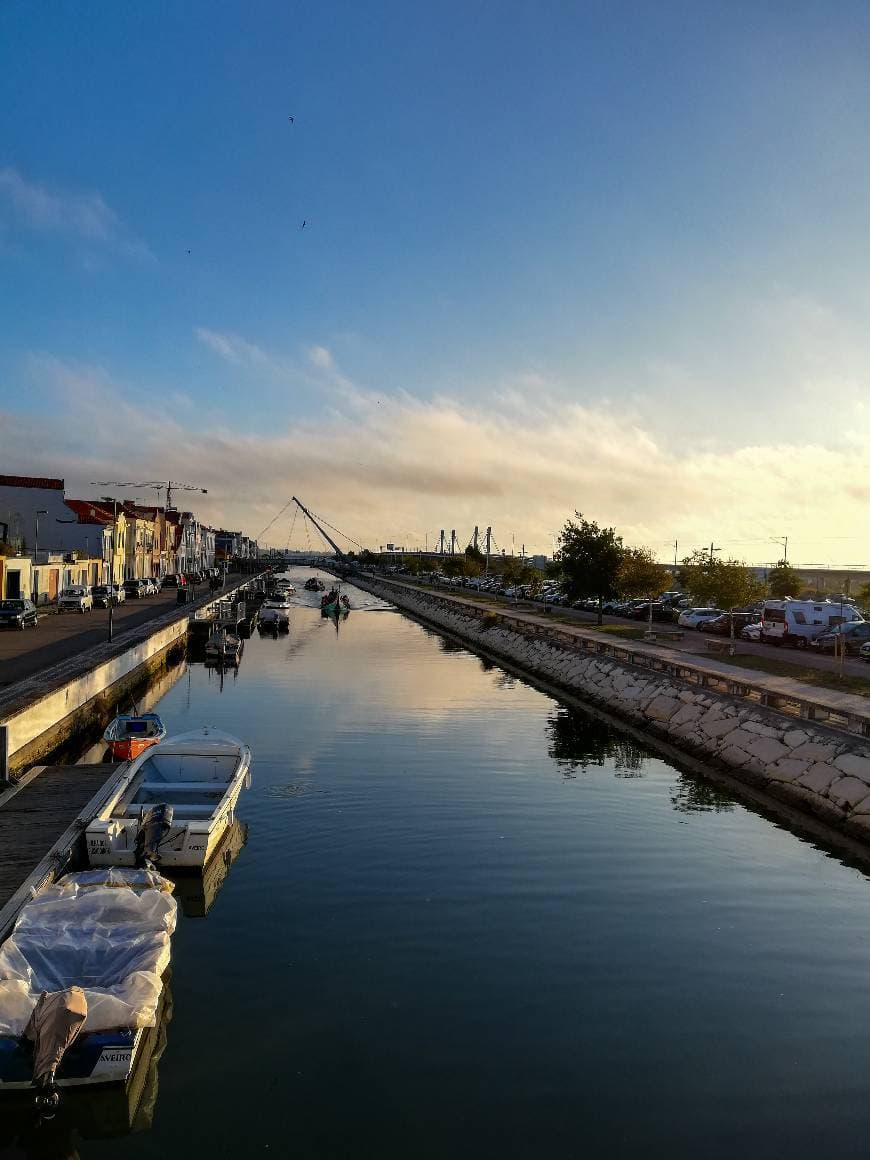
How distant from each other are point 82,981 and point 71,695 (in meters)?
22.4

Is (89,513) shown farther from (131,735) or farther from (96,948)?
(96,948)

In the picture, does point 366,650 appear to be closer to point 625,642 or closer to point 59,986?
point 625,642

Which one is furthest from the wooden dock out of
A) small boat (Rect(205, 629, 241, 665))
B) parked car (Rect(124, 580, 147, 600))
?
parked car (Rect(124, 580, 147, 600))

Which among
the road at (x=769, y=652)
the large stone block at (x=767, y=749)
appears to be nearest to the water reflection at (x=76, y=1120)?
the large stone block at (x=767, y=749)

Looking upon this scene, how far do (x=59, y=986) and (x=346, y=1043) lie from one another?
3977 millimetres

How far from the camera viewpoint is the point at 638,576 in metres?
Answer: 67.3

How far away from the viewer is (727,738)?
3061cm

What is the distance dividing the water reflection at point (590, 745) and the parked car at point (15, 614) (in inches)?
1448

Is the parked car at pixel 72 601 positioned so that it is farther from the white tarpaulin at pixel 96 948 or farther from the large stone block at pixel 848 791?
the large stone block at pixel 848 791

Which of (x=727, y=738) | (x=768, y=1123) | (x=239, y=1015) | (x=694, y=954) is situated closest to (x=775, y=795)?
(x=727, y=738)

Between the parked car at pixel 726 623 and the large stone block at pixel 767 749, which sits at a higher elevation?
the parked car at pixel 726 623

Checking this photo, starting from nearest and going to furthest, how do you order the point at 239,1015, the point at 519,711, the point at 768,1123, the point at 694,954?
1. the point at 768,1123
2. the point at 239,1015
3. the point at 694,954
4. the point at 519,711

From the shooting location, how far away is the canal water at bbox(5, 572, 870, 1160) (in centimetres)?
1066

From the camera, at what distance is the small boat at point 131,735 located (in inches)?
1128
